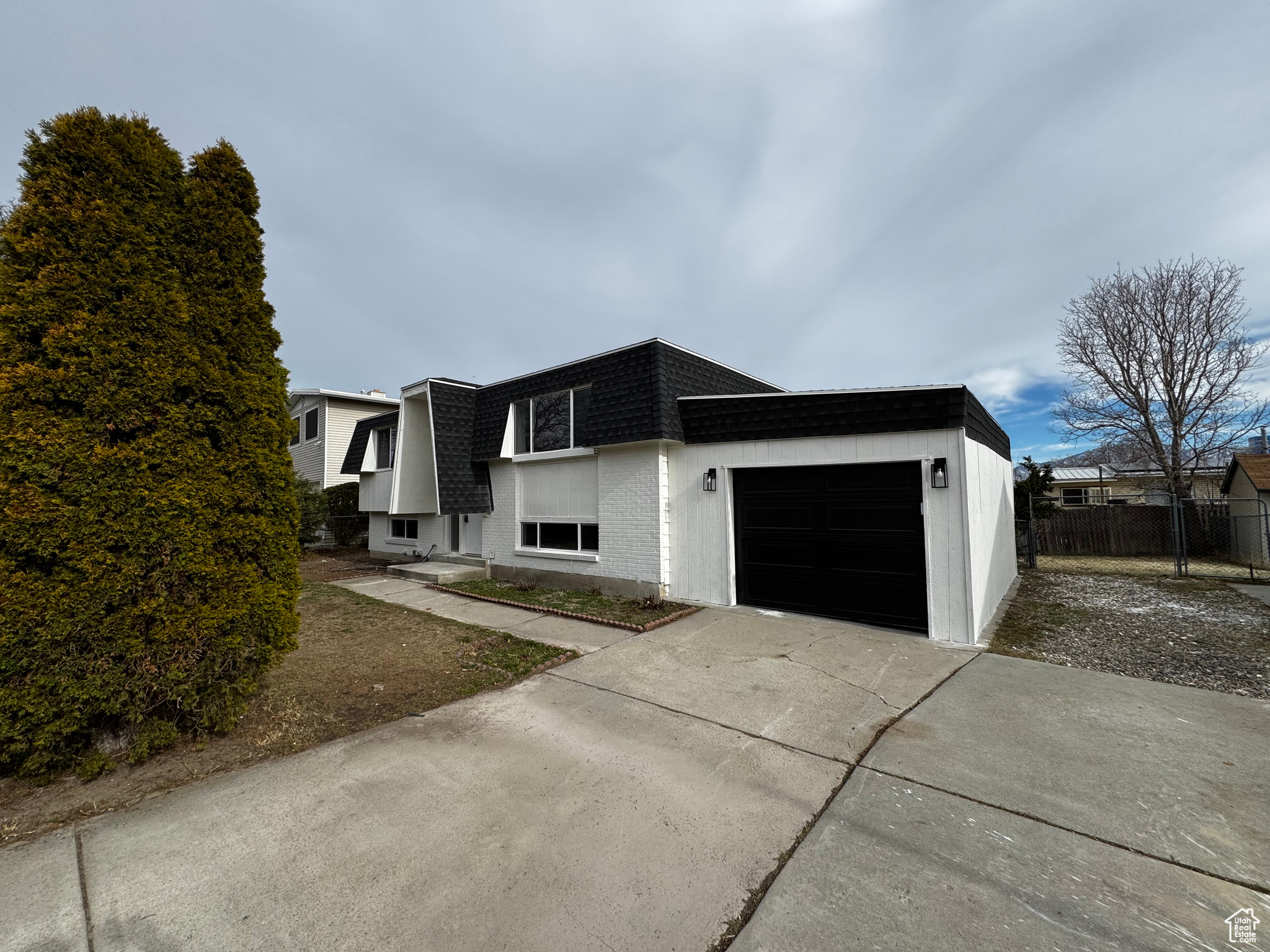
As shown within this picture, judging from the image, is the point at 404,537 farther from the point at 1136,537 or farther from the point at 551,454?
the point at 1136,537

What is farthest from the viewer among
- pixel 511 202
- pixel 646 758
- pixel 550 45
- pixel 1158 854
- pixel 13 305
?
pixel 511 202

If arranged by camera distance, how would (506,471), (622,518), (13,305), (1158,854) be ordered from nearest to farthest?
(1158,854) < (13,305) < (622,518) < (506,471)

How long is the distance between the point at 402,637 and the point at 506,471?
5.31 meters

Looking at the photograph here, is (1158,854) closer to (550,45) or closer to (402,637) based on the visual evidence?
(402,637)

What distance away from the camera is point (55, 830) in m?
2.73

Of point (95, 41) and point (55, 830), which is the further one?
point (95, 41)

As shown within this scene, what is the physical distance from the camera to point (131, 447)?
10.7ft

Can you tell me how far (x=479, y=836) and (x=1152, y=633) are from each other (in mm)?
9155

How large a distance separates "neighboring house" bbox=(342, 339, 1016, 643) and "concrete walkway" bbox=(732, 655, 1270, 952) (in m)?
2.50

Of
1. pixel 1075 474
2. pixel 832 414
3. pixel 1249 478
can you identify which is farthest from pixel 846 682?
pixel 1075 474

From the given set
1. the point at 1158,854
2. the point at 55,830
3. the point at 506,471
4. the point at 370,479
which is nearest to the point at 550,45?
the point at 506,471

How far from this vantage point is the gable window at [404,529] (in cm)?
1495

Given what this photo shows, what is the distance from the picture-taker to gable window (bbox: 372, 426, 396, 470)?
14617 mm

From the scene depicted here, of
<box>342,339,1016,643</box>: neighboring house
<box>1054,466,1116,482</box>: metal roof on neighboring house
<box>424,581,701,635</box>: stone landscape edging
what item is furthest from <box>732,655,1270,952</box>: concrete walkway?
<box>1054,466,1116,482</box>: metal roof on neighboring house
